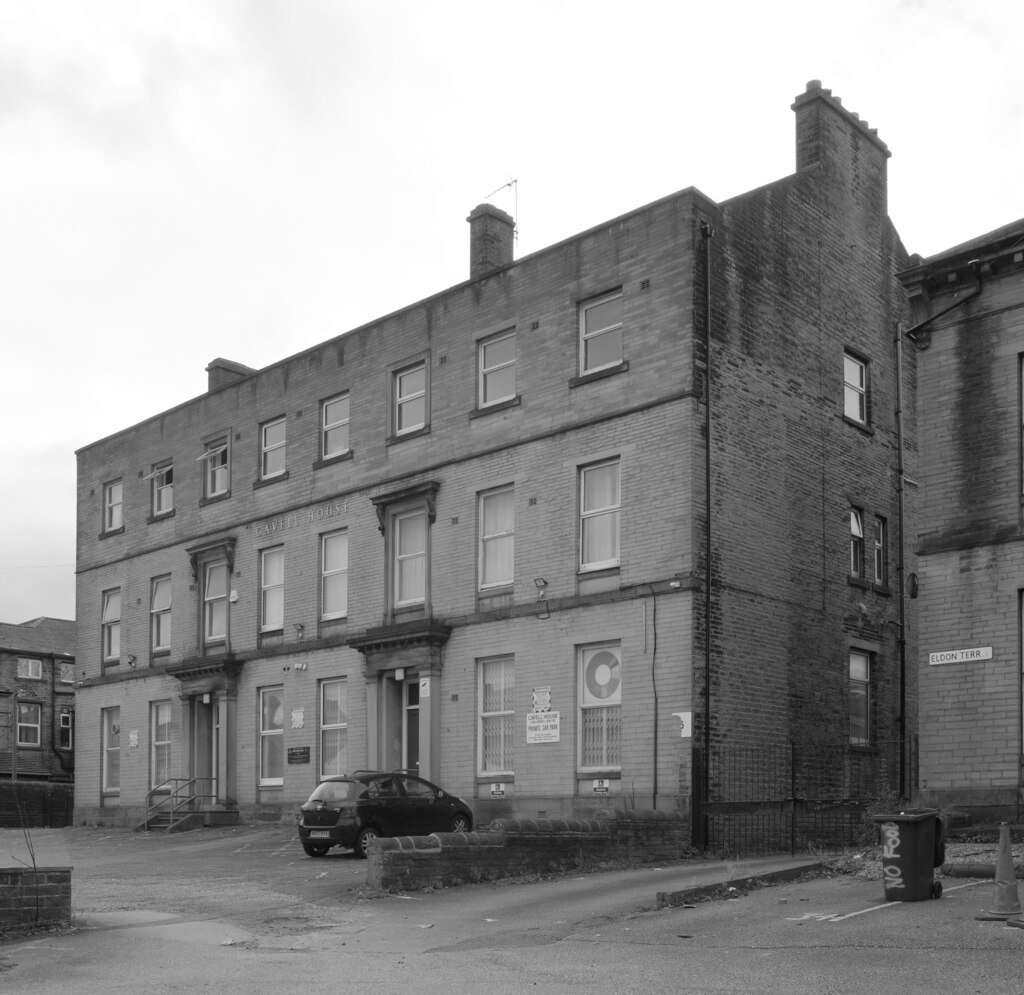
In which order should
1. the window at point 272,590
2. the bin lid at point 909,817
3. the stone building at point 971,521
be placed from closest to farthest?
the bin lid at point 909,817 → the stone building at point 971,521 → the window at point 272,590

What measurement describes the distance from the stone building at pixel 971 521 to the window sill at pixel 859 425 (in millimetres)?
7261

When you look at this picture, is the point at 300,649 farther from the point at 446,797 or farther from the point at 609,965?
the point at 609,965

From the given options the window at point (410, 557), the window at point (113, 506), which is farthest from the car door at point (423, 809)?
the window at point (113, 506)

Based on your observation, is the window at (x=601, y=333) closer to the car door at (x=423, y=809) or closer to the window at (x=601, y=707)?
the window at (x=601, y=707)

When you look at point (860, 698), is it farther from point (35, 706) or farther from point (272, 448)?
point (35, 706)

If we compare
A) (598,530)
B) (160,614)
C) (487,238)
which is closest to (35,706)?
(160,614)

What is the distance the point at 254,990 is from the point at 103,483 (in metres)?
29.1

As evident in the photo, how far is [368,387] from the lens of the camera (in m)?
30.9

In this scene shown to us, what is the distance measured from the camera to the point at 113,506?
38.9 m

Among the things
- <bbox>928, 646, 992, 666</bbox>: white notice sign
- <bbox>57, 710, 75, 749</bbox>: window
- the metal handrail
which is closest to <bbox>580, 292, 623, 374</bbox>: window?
<bbox>928, 646, 992, 666</bbox>: white notice sign

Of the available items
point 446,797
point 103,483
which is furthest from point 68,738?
point 446,797

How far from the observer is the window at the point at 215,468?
3506 cm

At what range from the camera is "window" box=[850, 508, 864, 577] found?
2817 centimetres

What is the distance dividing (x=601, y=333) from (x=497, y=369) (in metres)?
2.70
